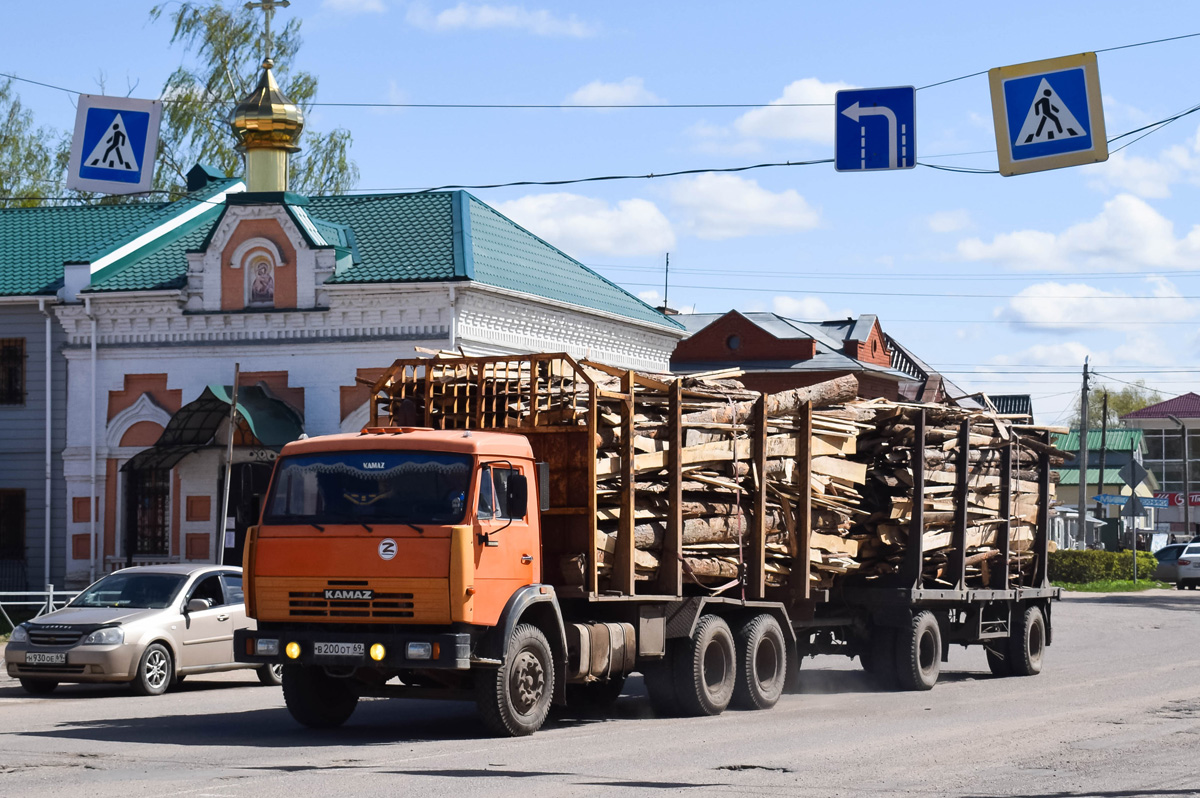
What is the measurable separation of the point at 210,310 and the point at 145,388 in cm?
208

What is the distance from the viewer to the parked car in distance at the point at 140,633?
16531 mm

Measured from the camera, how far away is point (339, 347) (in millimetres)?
28641

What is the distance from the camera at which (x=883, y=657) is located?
18.0m

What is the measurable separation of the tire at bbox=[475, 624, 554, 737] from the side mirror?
931 millimetres

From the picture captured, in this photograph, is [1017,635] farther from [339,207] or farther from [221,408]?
[339,207]

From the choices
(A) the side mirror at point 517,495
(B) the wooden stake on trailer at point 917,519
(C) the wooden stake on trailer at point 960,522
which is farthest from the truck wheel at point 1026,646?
(A) the side mirror at point 517,495

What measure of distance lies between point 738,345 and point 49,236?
110ft

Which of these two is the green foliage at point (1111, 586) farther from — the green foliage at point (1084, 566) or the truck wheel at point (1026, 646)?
the truck wheel at point (1026, 646)

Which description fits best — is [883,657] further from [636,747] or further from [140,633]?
[140,633]

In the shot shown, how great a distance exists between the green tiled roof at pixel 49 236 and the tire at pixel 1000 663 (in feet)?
64.0

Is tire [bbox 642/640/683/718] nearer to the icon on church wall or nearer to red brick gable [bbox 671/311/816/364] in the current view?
the icon on church wall

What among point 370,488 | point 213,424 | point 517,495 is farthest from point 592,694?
point 213,424

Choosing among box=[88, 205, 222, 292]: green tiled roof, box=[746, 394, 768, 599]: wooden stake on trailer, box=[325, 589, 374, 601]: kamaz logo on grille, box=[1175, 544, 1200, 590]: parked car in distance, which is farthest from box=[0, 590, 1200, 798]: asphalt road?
box=[1175, 544, 1200, 590]: parked car in distance

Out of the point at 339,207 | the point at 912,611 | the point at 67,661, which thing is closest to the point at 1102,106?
the point at 912,611
